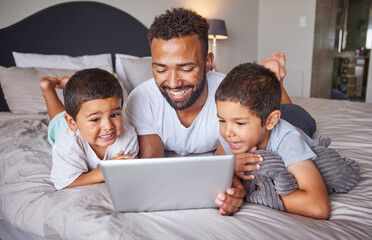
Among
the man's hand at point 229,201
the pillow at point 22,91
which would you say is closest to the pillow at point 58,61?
the pillow at point 22,91

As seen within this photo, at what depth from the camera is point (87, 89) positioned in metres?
1.22

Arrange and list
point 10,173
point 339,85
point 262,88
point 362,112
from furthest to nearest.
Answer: point 339,85 < point 362,112 < point 10,173 < point 262,88

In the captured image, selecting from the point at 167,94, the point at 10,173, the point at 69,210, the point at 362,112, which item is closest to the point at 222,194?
the point at 69,210

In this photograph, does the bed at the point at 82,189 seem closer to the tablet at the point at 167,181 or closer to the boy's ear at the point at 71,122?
the tablet at the point at 167,181

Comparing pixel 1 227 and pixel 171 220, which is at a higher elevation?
pixel 171 220

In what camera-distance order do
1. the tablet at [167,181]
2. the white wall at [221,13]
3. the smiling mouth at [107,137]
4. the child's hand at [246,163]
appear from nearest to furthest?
the tablet at [167,181] < the child's hand at [246,163] < the smiling mouth at [107,137] < the white wall at [221,13]

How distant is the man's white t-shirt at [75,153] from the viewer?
115cm

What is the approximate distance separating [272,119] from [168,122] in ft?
1.82

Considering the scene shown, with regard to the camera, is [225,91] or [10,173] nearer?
[225,91]

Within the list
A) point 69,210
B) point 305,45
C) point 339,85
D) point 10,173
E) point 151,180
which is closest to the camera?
point 151,180

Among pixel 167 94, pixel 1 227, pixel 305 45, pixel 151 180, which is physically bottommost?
pixel 1 227

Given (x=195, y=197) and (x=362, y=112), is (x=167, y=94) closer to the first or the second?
(x=195, y=197)

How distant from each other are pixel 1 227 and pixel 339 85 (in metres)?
7.13

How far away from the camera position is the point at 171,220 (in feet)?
2.81
